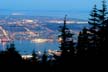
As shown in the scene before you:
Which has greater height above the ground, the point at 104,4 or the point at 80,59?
the point at 104,4

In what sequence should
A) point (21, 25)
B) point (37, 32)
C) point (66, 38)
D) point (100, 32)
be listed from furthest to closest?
point (21, 25) < point (37, 32) < point (66, 38) < point (100, 32)

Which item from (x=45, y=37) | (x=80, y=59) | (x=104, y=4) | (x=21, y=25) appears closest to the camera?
(x=80, y=59)

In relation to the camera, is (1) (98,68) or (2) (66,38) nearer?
(1) (98,68)

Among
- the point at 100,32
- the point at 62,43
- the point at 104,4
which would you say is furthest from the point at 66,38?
the point at 100,32

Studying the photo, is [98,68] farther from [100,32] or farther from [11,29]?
[11,29]

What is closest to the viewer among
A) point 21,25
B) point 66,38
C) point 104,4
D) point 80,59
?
point 80,59

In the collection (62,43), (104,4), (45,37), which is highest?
(104,4)

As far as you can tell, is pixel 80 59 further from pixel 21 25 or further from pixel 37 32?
pixel 21 25

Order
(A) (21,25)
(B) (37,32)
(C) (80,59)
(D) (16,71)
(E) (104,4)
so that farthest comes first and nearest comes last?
(A) (21,25), (B) (37,32), (E) (104,4), (C) (80,59), (D) (16,71)

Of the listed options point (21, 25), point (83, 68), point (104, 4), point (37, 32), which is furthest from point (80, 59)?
point (21, 25)
